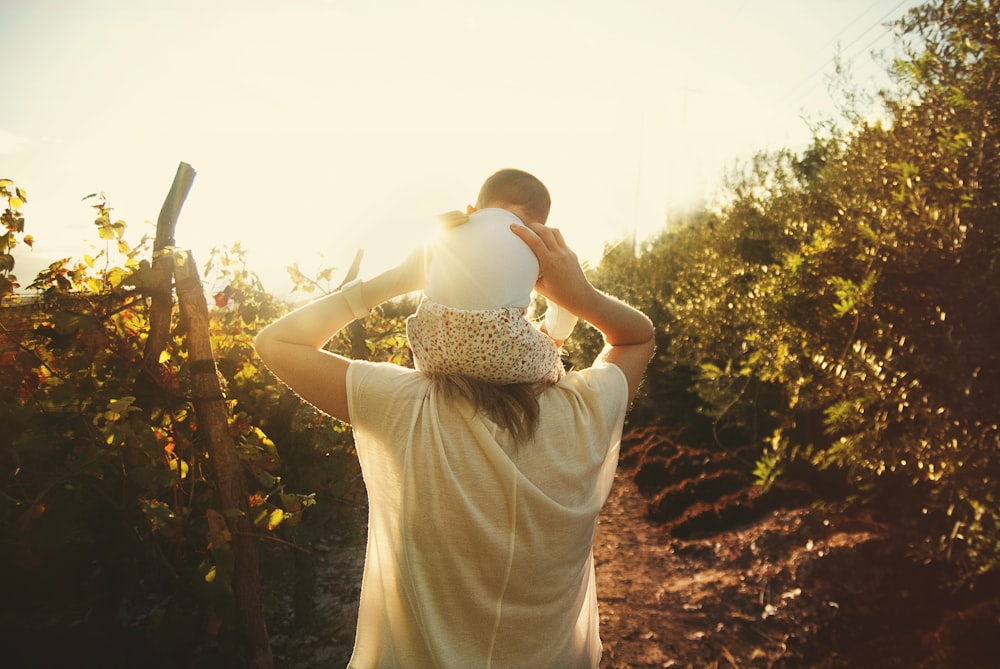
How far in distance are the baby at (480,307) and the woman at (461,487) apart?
46mm

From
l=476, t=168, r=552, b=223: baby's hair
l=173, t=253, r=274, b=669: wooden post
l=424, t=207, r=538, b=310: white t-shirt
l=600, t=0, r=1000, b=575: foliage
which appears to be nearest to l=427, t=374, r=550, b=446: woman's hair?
l=424, t=207, r=538, b=310: white t-shirt

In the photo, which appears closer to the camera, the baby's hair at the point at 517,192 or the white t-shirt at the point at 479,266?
the white t-shirt at the point at 479,266

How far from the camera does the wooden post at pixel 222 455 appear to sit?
2195 millimetres

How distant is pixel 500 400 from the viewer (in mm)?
1386

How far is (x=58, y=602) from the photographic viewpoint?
9.72 ft

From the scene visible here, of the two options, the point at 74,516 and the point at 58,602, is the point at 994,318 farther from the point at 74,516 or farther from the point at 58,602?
the point at 58,602

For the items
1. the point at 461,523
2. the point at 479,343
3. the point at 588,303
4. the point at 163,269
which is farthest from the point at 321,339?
the point at 163,269

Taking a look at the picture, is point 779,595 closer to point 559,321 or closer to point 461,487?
point 559,321

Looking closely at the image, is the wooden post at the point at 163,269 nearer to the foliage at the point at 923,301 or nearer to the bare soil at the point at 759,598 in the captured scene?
the bare soil at the point at 759,598

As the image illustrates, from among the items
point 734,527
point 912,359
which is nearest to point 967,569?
point 912,359

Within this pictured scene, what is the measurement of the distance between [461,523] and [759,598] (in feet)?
14.2

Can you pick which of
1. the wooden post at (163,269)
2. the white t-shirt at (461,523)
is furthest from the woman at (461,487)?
the wooden post at (163,269)

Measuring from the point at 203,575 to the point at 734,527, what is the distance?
16.8 feet

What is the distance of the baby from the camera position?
1359 mm
